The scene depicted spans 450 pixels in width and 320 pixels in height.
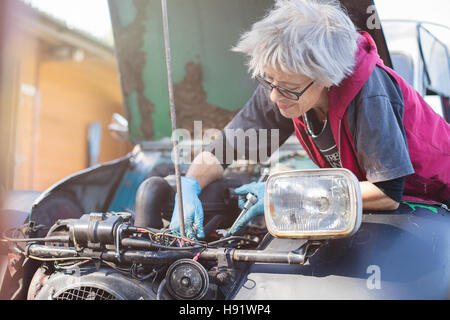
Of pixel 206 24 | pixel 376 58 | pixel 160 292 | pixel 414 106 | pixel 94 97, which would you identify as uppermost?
pixel 94 97

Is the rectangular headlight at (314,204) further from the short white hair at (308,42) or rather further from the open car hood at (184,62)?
the open car hood at (184,62)

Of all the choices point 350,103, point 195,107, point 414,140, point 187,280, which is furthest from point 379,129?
point 195,107

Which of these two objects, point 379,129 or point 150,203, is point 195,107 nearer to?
point 150,203

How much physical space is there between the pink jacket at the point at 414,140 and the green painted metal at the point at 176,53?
1.33m

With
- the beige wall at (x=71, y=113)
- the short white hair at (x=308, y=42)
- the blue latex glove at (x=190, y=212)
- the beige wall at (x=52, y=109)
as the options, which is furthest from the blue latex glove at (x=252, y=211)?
the beige wall at (x=71, y=113)

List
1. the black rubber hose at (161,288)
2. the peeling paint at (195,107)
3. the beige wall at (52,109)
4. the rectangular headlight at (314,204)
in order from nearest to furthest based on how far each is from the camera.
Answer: the rectangular headlight at (314,204) < the black rubber hose at (161,288) < the peeling paint at (195,107) < the beige wall at (52,109)

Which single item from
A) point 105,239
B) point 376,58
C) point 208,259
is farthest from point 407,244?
point 105,239

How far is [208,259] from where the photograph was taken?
1150 millimetres

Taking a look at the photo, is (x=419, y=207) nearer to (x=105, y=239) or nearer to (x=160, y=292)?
(x=160, y=292)

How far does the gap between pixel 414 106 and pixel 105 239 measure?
1224 millimetres

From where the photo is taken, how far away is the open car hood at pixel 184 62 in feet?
8.87

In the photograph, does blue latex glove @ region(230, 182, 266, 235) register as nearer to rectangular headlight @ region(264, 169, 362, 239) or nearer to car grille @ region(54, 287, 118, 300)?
rectangular headlight @ region(264, 169, 362, 239)

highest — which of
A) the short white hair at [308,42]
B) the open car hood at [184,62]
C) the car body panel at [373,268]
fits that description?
the open car hood at [184,62]

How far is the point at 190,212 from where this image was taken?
1.60 metres
